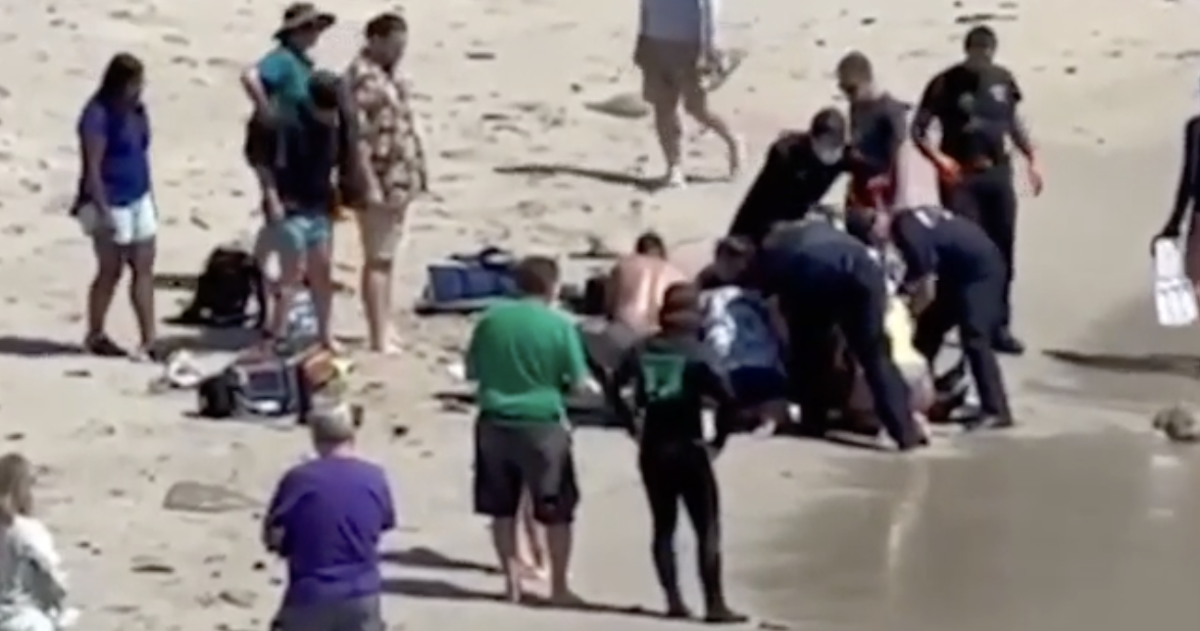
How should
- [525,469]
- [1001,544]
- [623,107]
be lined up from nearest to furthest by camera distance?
1. [525,469]
2. [1001,544]
3. [623,107]

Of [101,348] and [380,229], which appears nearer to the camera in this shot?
[380,229]

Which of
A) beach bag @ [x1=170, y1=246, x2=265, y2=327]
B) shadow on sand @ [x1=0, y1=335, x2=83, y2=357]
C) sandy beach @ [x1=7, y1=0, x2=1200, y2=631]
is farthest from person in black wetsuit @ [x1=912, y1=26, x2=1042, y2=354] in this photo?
shadow on sand @ [x1=0, y1=335, x2=83, y2=357]

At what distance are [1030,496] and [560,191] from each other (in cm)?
707

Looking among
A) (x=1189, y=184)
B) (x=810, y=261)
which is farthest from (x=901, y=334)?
(x=1189, y=184)

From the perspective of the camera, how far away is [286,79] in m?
17.4

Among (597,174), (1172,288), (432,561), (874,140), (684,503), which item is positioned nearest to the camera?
(684,503)

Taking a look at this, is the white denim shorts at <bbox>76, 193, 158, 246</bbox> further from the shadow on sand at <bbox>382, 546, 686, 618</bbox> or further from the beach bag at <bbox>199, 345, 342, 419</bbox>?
the shadow on sand at <bbox>382, 546, 686, 618</bbox>

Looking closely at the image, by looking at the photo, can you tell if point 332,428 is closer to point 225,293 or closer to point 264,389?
point 264,389

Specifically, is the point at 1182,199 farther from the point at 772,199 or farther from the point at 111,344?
the point at 111,344

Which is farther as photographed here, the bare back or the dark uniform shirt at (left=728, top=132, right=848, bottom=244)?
the dark uniform shirt at (left=728, top=132, right=848, bottom=244)

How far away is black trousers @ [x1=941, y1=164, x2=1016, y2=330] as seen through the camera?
19094 mm

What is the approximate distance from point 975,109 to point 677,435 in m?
5.43

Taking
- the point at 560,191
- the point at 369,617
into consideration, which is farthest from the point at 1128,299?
the point at 369,617

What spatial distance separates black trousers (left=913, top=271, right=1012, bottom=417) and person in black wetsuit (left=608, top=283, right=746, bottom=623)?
3575mm
